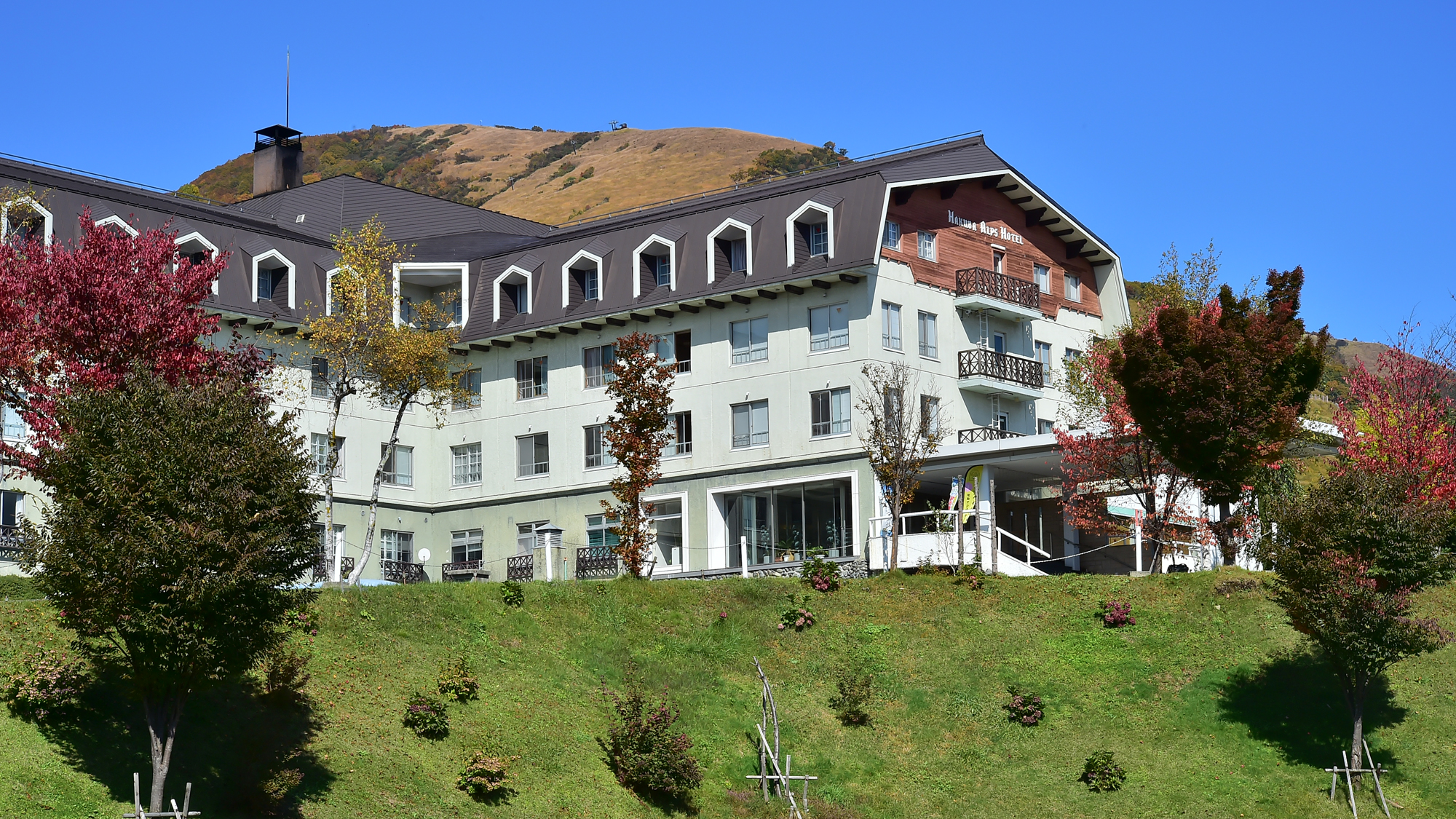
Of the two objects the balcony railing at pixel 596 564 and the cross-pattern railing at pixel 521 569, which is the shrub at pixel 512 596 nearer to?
the cross-pattern railing at pixel 521 569

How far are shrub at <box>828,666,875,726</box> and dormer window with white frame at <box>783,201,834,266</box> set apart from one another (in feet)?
62.2

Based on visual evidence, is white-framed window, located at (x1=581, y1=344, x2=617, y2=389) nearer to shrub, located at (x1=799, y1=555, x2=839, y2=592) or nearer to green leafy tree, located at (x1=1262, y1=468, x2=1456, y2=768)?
shrub, located at (x1=799, y1=555, x2=839, y2=592)

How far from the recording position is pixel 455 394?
43781 mm

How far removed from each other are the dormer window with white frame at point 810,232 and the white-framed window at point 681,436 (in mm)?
6737

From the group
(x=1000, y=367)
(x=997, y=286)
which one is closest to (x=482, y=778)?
(x=1000, y=367)

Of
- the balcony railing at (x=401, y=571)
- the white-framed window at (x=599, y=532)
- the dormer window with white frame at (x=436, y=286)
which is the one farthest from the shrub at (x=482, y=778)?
the dormer window with white frame at (x=436, y=286)

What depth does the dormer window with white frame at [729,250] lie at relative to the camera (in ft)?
165

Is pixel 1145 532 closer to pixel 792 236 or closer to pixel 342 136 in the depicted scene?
pixel 792 236

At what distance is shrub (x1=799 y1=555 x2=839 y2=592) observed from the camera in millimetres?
38375

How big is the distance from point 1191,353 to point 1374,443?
377 inches

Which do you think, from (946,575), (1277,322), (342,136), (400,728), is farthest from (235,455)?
(342,136)

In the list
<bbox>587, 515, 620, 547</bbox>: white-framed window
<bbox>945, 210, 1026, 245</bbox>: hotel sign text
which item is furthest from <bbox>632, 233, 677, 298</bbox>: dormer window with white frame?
<bbox>945, 210, 1026, 245</bbox>: hotel sign text

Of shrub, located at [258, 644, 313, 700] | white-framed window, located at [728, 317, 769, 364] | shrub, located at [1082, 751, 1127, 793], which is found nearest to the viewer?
shrub, located at [258, 644, 313, 700]

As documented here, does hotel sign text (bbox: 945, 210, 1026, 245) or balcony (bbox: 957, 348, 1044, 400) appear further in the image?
hotel sign text (bbox: 945, 210, 1026, 245)
